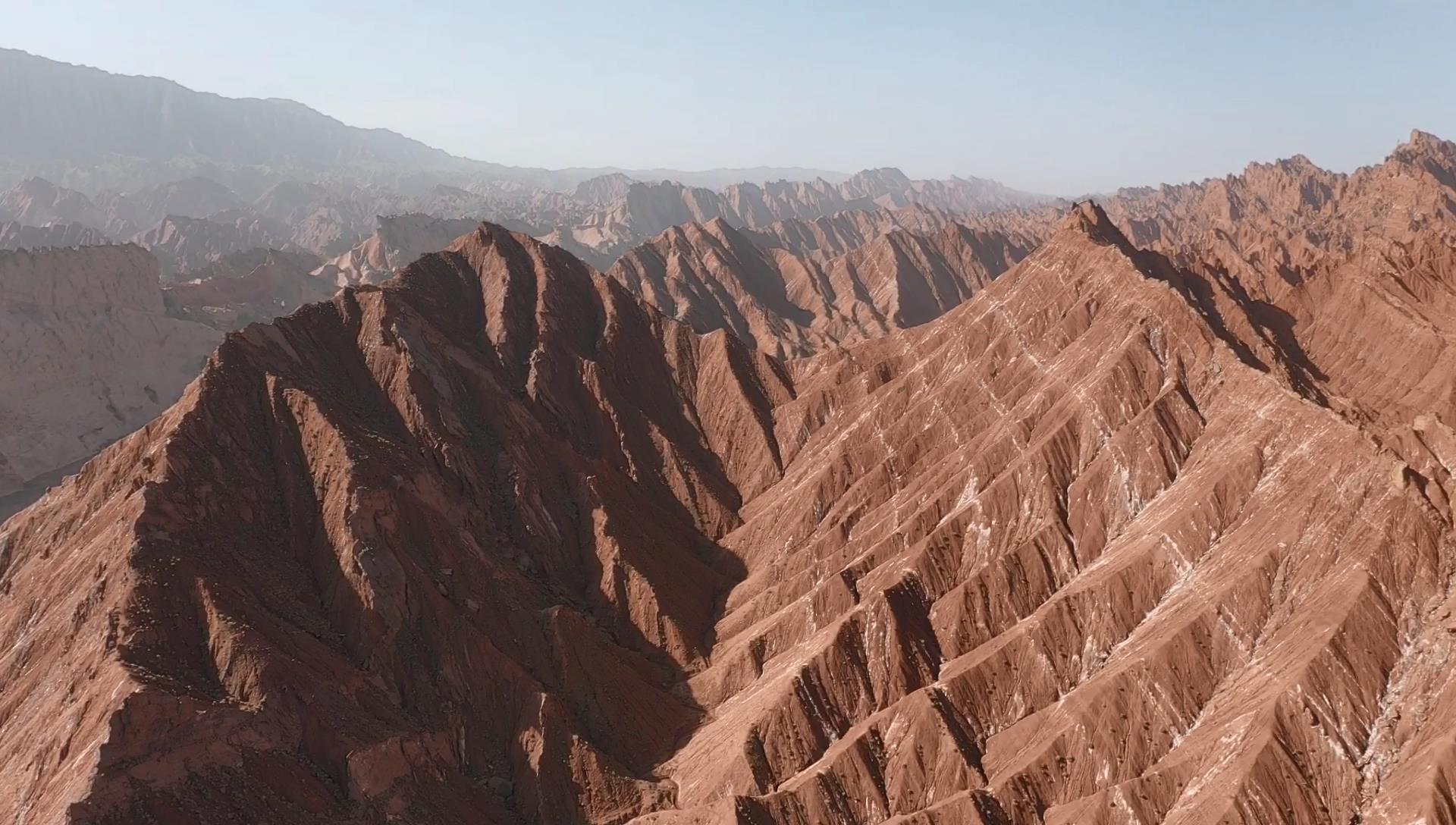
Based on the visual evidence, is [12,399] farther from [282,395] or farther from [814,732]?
[814,732]

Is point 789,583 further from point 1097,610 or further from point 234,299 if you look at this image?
point 234,299

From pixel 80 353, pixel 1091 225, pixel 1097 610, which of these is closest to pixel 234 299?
pixel 80 353

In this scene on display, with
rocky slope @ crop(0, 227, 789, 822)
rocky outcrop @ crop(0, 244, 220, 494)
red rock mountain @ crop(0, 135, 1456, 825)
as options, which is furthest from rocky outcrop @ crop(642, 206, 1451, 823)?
rocky outcrop @ crop(0, 244, 220, 494)

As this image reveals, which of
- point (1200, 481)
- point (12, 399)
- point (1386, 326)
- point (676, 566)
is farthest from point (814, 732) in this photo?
point (12, 399)

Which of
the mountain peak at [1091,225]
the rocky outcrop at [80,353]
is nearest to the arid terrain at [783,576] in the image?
the mountain peak at [1091,225]

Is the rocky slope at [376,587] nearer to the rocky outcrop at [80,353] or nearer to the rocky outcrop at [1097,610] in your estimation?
the rocky outcrop at [1097,610]

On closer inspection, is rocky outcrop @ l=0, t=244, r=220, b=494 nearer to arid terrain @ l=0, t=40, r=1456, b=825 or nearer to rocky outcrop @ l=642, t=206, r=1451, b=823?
arid terrain @ l=0, t=40, r=1456, b=825
